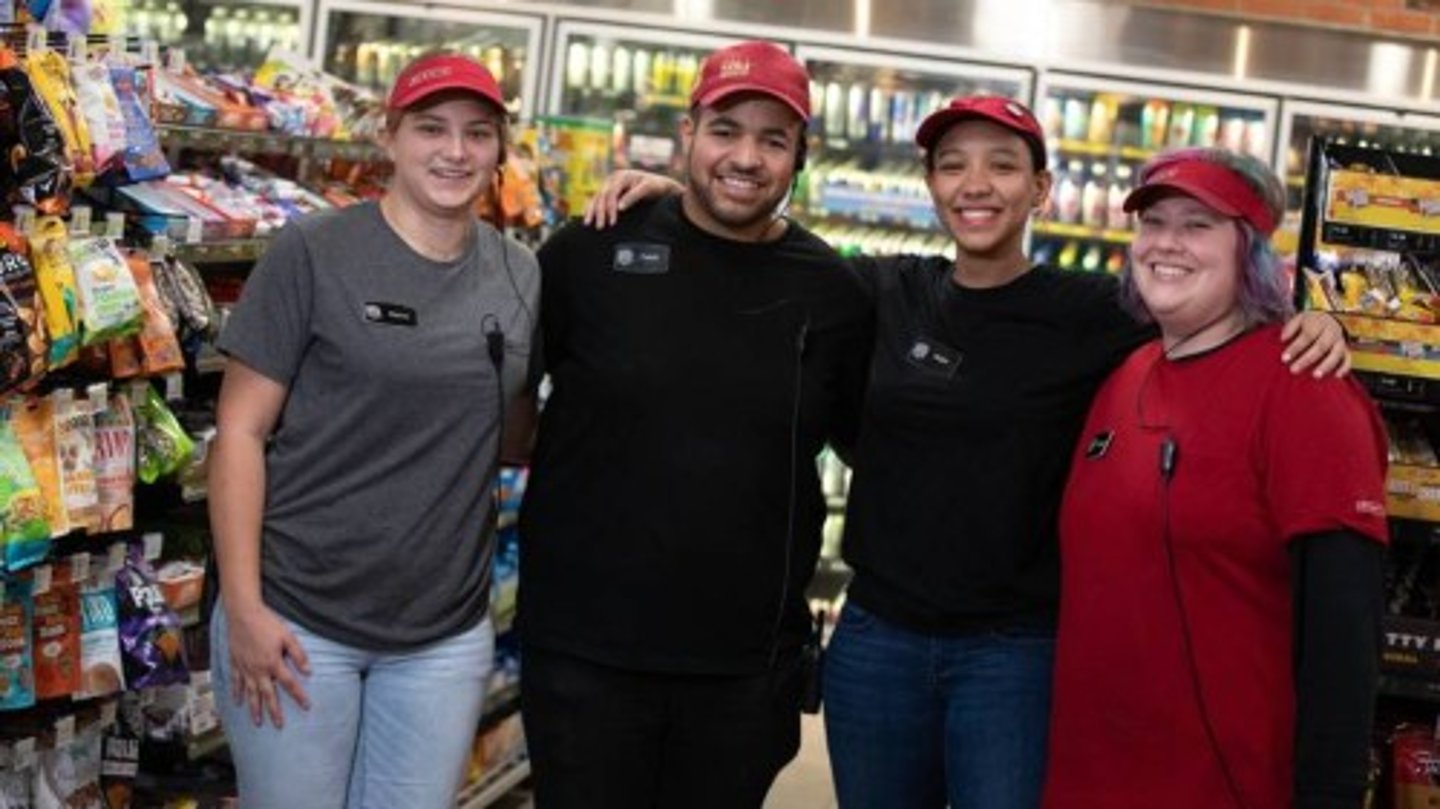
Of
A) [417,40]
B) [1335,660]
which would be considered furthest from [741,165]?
[417,40]

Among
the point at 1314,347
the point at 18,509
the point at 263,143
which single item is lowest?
the point at 18,509

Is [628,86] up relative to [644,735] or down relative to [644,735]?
up

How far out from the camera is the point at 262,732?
8.80ft

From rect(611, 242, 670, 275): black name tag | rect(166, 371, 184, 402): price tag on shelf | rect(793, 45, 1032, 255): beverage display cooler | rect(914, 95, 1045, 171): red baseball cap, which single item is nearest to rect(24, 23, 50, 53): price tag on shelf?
rect(166, 371, 184, 402): price tag on shelf

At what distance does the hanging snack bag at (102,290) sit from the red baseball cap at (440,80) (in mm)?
576

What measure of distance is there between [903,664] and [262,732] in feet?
3.28

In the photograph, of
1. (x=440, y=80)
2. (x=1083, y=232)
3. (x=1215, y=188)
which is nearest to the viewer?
(x=1215, y=188)

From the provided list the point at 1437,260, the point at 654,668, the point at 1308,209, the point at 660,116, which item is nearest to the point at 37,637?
the point at 654,668

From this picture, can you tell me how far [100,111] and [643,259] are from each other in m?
1.01

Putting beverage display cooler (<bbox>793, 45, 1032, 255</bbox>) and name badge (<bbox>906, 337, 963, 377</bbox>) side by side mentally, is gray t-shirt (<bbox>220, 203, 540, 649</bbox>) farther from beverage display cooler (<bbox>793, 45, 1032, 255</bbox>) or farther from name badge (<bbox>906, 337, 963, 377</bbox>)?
beverage display cooler (<bbox>793, 45, 1032, 255</bbox>)

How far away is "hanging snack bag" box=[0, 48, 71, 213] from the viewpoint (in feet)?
8.95

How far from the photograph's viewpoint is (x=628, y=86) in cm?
744

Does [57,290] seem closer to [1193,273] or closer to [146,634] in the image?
[146,634]

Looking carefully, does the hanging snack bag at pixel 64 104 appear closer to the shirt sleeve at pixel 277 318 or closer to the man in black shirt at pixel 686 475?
the shirt sleeve at pixel 277 318
